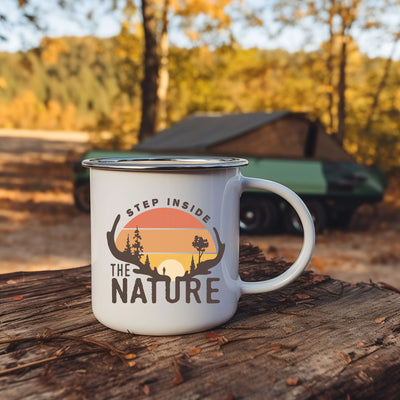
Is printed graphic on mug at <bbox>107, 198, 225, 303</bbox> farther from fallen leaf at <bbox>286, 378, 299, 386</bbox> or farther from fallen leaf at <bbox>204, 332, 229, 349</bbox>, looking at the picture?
fallen leaf at <bbox>286, 378, 299, 386</bbox>

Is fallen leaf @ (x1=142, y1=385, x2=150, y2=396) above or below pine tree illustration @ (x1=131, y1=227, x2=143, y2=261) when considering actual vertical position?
below

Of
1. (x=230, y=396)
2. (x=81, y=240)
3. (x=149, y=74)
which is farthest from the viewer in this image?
(x=149, y=74)

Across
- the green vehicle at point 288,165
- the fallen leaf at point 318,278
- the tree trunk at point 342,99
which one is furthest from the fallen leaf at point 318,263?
the tree trunk at point 342,99

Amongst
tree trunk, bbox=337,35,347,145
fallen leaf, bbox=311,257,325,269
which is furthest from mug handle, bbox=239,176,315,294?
tree trunk, bbox=337,35,347,145

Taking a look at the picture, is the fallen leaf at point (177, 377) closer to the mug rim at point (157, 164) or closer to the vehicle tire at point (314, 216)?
the mug rim at point (157, 164)

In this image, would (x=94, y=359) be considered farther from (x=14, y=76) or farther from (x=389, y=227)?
(x=14, y=76)

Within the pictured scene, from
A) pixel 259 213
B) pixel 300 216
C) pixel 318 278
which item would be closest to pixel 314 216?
pixel 259 213

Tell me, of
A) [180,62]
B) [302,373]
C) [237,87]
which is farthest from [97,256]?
[237,87]

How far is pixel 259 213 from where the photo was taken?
24.6 ft

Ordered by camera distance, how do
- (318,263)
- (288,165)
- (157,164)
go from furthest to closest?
(288,165) → (318,263) → (157,164)

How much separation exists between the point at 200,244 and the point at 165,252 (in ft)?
0.26

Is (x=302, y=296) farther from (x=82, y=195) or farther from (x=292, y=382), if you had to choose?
(x=82, y=195)

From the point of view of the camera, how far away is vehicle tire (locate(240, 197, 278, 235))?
24.5 ft

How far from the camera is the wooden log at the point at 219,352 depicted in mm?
980
